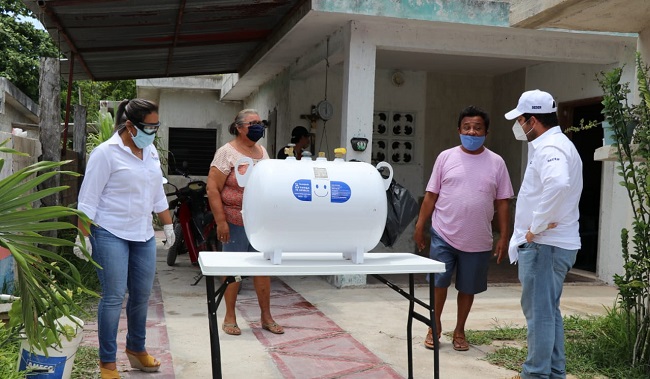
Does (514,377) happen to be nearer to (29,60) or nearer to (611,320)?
(611,320)

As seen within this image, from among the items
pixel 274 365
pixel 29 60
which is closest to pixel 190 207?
pixel 274 365

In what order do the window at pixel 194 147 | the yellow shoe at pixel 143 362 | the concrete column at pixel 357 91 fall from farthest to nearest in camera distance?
the window at pixel 194 147, the concrete column at pixel 357 91, the yellow shoe at pixel 143 362

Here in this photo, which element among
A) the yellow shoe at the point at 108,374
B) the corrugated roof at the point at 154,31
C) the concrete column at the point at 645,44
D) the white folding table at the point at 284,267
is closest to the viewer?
the white folding table at the point at 284,267

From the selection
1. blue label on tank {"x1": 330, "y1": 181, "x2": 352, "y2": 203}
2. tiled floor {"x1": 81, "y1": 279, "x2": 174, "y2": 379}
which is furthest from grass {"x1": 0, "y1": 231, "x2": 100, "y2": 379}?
blue label on tank {"x1": 330, "y1": 181, "x2": 352, "y2": 203}

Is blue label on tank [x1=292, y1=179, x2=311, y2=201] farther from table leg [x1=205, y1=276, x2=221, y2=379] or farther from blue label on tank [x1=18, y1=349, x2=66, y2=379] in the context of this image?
blue label on tank [x1=18, y1=349, x2=66, y2=379]

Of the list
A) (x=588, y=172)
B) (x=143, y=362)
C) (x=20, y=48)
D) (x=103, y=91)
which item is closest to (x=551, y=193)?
(x=143, y=362)

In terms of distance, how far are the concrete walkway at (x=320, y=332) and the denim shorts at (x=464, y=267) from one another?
1.41ft

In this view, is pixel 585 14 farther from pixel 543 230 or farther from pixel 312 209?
pixel 312 209

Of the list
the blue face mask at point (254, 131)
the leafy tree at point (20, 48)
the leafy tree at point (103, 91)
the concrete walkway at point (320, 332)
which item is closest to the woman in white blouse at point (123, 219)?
the concrete walkway at point (320, 332)

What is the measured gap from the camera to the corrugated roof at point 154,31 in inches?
229

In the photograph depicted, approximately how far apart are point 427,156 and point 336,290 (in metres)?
4.10

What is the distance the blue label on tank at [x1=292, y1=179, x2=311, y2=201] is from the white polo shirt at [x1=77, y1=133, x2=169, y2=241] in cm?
100

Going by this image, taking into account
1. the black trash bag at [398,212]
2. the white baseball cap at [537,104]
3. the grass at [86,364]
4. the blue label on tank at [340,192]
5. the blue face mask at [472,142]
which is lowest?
the grass at [86,364]

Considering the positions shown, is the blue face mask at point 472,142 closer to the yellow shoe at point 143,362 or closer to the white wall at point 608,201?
the yellow shoe at point 143,362
